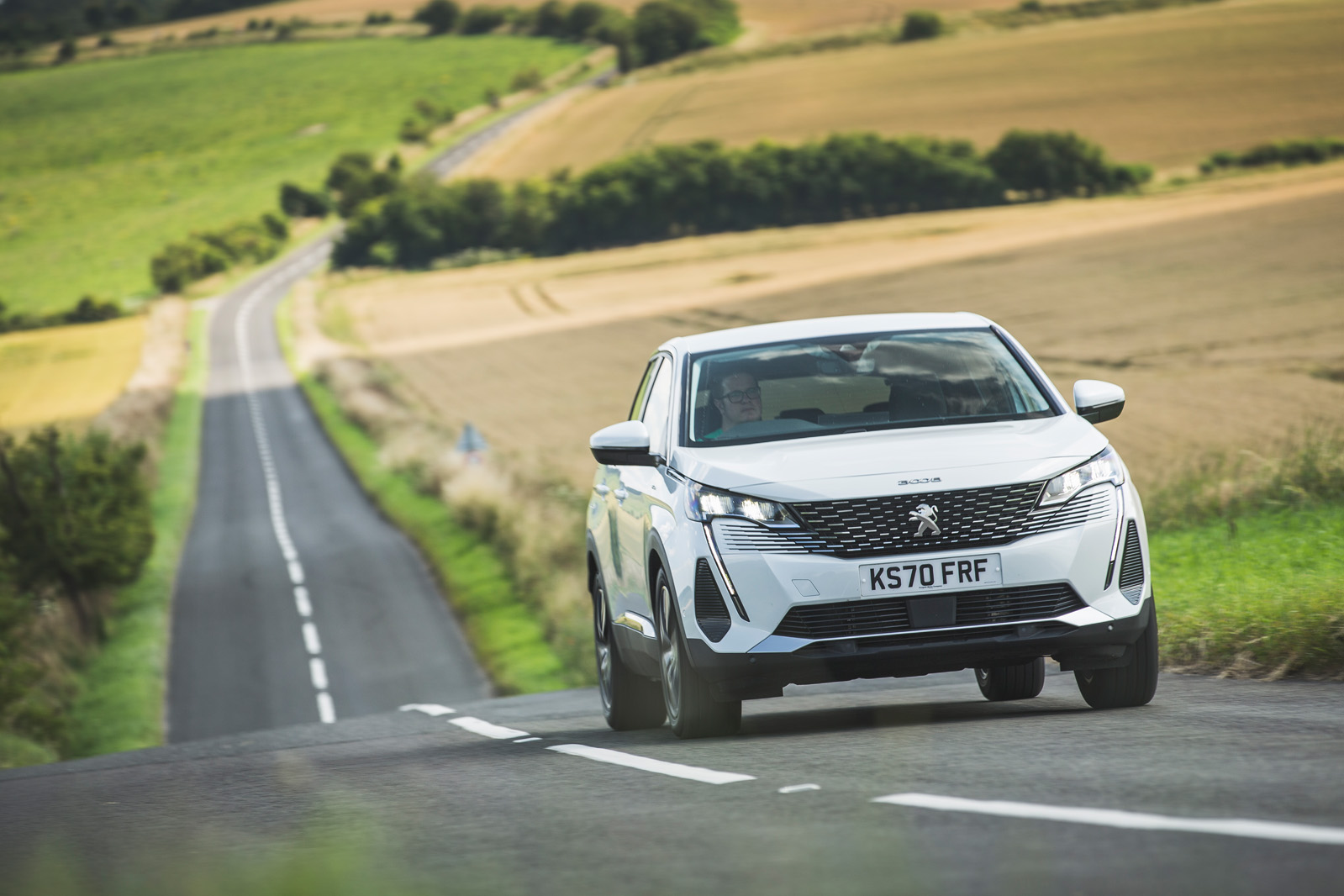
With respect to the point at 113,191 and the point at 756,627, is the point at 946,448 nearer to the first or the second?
the point at 756,627

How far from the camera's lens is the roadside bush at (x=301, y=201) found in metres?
132

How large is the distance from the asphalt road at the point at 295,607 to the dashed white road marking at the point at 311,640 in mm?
44

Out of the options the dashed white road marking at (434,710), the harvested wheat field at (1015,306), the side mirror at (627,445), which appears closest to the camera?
the side mirror at (627,445)

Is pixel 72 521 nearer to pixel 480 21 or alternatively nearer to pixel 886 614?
pixel 886 614

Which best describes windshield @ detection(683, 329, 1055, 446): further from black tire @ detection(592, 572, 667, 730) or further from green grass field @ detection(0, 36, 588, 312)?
green grass field @ detection(0, 36, 588, 312)

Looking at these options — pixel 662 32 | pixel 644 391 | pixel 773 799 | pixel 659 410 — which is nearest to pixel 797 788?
pixel 773 799

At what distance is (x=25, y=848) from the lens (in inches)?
268

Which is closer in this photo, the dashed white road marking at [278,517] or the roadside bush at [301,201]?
the dashed white road marking at [278,517]

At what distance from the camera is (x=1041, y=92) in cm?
8288

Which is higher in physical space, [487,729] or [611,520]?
[611,520]

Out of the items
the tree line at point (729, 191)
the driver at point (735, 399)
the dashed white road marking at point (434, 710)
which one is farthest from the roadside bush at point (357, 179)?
the driver at point (735, 399)

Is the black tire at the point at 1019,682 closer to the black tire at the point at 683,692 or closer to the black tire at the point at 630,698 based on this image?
the black tire at the point at 630,698

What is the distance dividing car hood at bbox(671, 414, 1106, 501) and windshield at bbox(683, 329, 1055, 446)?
262 mm

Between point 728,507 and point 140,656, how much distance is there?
29.2 metres
